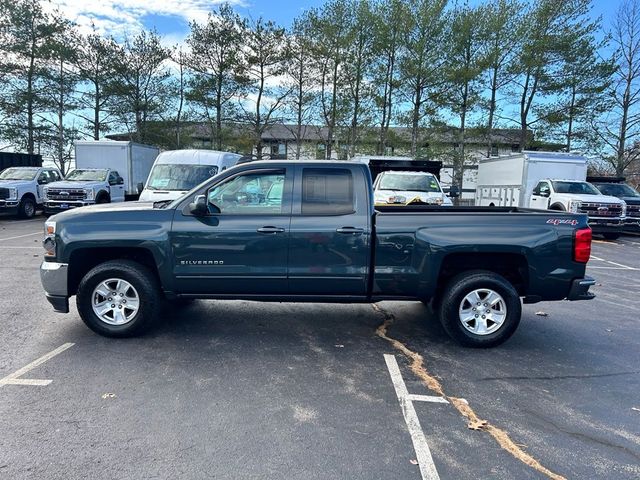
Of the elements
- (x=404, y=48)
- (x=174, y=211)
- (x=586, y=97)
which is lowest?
(x=174, y=211)

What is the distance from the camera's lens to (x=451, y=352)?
4609 mm

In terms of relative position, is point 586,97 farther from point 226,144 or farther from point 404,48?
point 226,144

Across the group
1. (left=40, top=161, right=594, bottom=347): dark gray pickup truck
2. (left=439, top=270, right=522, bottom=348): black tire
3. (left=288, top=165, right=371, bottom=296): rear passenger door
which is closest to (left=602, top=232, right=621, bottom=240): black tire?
(left=40, top=161, right=594, bottom=347): dark gray pickup truck

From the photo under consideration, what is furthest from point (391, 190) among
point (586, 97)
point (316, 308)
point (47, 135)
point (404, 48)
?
point (47, 135)

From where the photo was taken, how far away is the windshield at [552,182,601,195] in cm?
1571

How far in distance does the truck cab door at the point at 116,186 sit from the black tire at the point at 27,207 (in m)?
3.05

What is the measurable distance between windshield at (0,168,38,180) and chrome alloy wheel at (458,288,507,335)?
19.1m

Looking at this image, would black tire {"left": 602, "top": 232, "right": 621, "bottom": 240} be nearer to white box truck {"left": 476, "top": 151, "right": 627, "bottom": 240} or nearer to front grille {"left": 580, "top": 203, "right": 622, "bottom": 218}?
white box truck {"left": 476, "top": 151, "right": 627, "bottom": 240}

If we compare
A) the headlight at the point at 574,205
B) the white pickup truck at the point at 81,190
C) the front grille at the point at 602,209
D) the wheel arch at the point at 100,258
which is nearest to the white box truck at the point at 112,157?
the white pickup truck at the point at 81,190

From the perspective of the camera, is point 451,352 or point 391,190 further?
point 391,190

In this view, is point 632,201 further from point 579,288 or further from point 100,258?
point 100,258

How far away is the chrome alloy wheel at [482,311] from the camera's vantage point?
4.65m

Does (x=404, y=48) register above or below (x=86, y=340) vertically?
above

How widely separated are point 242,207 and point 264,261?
62 centimetres
